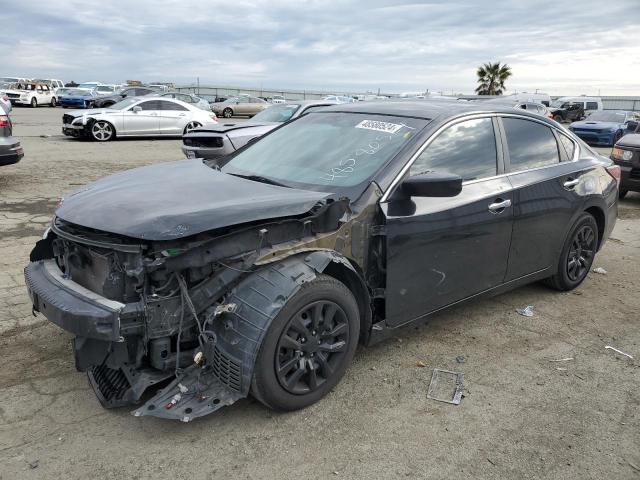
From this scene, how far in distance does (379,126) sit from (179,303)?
6.29 feet

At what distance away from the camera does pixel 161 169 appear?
153 inches

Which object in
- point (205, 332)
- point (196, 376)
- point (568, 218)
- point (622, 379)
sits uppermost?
point (568, 218)

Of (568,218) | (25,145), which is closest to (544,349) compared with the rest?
(568,218)

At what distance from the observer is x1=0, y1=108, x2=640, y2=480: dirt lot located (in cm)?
263

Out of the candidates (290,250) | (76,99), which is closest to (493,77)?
(76,99)

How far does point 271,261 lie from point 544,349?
2.27m

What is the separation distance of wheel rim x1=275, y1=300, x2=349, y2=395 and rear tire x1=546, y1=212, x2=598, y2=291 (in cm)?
259

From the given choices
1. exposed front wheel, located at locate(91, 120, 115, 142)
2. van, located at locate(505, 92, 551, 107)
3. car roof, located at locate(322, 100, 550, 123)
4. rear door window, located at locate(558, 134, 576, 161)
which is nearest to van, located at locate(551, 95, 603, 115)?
van, located at locate(505, 92, 551, 107)

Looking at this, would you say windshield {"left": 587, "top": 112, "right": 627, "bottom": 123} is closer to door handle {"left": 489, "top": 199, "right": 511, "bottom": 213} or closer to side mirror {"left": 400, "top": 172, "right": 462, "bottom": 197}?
door handle {"left": 489, "top": 199, "right": 511, "bottom": 213}

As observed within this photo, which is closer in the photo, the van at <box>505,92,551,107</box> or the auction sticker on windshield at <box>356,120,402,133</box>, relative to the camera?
the auction sticker on windshield at <box>356,120,402,133</box>

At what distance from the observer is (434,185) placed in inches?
124

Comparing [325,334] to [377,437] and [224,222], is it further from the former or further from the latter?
[224,222]

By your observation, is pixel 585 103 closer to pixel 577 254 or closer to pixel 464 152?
pixel 577 254

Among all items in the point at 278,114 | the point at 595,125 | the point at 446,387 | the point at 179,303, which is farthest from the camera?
the point at 595,125
